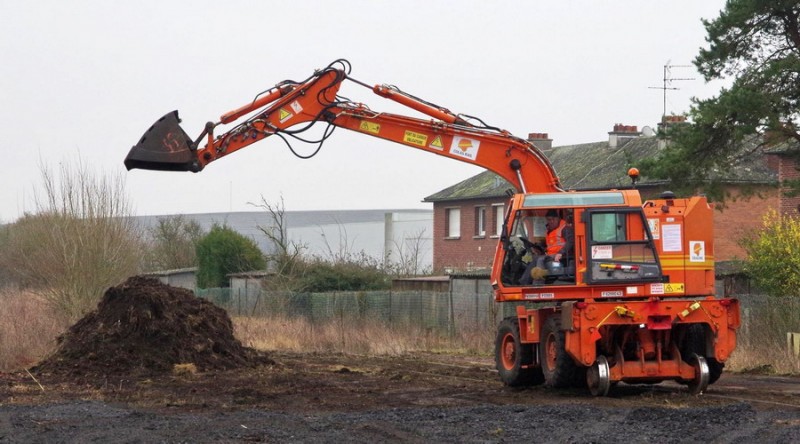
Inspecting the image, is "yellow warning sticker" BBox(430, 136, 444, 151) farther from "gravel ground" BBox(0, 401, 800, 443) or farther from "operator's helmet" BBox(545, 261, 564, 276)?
"gravel ground" BBox(0, 401, 800, 443)

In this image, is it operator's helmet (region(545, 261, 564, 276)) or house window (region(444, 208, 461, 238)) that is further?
house window (region(444, 208, 461, 238))

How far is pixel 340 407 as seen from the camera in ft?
48.2

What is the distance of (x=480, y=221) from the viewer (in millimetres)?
49531

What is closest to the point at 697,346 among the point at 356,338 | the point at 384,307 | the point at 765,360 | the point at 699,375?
the point at 699,375

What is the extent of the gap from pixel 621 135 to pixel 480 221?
23.2ft

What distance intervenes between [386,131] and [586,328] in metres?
4.92

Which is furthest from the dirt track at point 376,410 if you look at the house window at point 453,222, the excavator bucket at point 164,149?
the house window at point 453,222

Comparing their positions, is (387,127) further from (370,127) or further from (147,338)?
(147,338)

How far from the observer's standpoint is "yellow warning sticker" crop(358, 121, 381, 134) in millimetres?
18078

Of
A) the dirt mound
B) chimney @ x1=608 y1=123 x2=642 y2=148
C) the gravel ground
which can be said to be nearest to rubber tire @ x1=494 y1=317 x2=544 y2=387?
the gravel ground

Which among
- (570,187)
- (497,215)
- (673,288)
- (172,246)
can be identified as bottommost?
(673,288)

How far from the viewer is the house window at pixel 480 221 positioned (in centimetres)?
4919

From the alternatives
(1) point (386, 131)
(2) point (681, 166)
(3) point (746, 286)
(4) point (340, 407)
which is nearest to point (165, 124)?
(1) point (386, 131)

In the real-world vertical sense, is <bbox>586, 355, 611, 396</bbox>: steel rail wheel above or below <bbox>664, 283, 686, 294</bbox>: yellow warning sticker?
below
